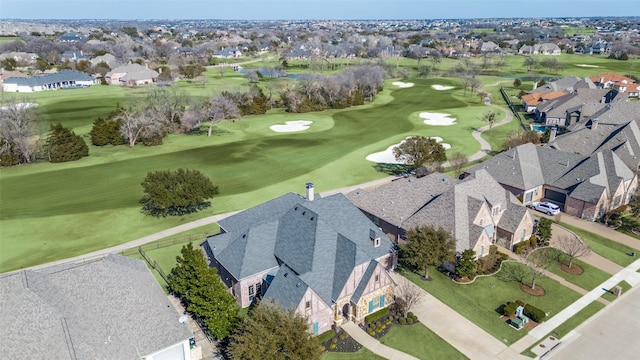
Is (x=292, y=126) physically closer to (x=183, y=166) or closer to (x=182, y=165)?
(x=182, y=165)

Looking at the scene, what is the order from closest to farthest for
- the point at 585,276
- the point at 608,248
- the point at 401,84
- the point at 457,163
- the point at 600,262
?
the point at 585,276 < the point at 600,262 < the point at 608,248 < the point at 457,163 < the point at 401,84

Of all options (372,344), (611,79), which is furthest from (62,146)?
(611,79)

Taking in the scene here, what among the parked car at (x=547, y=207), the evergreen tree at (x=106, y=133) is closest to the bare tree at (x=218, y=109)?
the evergreen tree at (x=106, y=133)

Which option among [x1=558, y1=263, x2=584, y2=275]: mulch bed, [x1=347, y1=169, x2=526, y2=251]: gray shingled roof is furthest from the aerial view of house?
[x1=558, y1=263, x2=584, y2=275]: mulch bed

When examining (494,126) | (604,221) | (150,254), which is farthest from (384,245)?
(494,126)

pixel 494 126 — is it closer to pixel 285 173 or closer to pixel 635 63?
pixel 285 173

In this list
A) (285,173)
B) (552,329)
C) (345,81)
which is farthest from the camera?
(345,81)
